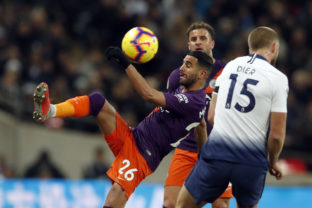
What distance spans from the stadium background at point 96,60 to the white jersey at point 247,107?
22.0 feet

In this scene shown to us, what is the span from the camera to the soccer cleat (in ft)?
20.6

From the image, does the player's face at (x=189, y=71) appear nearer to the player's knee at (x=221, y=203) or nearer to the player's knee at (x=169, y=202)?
the player's knee at (x=169, y=202)

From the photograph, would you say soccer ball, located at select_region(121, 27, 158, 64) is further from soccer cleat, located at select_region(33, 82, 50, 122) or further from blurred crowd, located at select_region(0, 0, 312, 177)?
blurred crowd, located at select_region(0, 0, 312, 177)

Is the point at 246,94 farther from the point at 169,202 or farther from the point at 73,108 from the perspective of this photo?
the point at 169,202

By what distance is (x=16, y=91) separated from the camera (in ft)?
43.0

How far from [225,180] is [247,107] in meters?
0.70

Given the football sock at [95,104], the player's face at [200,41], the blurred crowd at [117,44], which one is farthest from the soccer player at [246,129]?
the blurred crowd at [117,44]

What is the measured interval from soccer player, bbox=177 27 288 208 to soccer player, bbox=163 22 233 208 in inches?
58.5

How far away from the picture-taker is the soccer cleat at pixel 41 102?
6285 mm

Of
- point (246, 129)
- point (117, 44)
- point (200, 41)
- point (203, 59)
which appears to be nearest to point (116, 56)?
point (203, 59)

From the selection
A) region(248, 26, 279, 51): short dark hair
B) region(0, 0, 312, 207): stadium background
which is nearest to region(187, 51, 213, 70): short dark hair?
region(248, 26, 279, 51): short dark hair

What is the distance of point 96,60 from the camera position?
13992mm

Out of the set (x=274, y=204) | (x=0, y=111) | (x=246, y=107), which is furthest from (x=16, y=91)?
(x=246, y=107)

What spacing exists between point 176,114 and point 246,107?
124 cm
